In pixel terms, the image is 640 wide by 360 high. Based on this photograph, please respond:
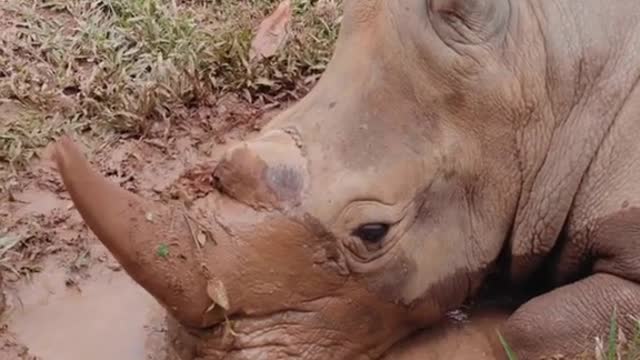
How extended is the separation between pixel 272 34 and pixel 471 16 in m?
2.06

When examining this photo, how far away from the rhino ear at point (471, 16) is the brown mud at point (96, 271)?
0.88m

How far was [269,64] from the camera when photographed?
21.4 ft

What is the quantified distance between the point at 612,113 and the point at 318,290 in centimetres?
111

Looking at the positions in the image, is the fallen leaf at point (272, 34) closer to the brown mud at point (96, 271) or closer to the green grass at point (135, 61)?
the green grass at point (135, 61)

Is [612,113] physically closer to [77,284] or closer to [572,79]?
[572,79]

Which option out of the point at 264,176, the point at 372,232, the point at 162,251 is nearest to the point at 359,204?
the point at 372,232

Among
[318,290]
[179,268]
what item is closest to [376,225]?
[318,290]

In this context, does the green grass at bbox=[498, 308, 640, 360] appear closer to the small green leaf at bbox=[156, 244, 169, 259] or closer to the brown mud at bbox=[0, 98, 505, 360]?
the brown mud at bbox=[0, 98, 505, 360]

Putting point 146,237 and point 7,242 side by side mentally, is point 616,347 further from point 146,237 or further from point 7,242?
point 7,242

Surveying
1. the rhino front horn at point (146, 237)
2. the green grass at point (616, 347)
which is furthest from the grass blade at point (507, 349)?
the rhino front horn at point (146, 237)

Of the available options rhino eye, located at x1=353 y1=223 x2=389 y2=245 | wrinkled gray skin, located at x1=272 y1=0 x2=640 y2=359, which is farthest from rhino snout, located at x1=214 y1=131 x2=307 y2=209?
rhino eye, located at x1=353 y1=223 x2=389 y2=245

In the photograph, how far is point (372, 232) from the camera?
15.5 feet

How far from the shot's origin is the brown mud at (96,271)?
514 centimetres

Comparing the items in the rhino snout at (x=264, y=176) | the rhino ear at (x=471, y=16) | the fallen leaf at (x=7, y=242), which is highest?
the rhino ear at (x=471, y=16)
